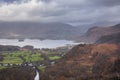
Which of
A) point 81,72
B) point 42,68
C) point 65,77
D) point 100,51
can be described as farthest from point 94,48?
point 65,77

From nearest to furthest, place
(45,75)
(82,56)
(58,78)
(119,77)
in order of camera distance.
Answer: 1. (119,77)
2. (58,78)
3. (45,75)
4. (82,56)

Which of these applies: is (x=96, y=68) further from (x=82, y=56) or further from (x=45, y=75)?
(x=82, y=56)

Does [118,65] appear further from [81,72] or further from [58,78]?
[58,78]

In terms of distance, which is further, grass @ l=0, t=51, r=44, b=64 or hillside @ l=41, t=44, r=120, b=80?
grass @ l=0, t=51, r=44, b=64

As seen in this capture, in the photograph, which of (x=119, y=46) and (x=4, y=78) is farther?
(x=119, y=46)

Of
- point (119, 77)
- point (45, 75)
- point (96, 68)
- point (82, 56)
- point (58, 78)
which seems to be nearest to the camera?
point (119, 77)

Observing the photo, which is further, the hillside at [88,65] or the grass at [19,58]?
the grass at [19,58]

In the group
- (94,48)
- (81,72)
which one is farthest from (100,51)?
(81,72)
